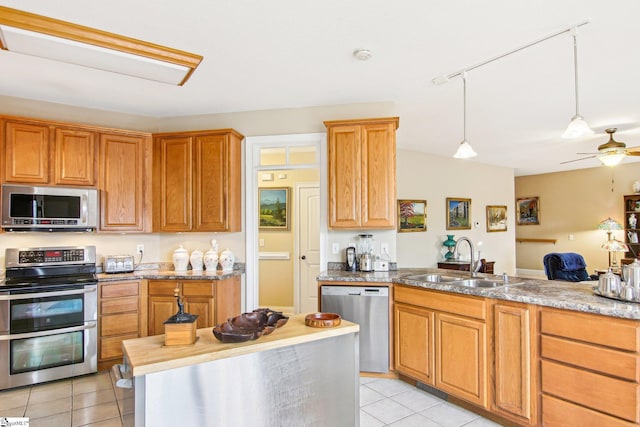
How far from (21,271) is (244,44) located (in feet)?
9.77

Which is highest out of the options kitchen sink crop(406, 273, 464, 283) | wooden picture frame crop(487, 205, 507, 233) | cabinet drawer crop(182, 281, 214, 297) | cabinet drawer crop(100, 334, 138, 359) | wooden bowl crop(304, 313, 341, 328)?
wooden picture frame crop(487, 205, 507, 233)

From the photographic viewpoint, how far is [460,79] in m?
3.35

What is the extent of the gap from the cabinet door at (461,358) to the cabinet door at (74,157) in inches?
143

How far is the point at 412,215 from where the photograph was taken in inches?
265

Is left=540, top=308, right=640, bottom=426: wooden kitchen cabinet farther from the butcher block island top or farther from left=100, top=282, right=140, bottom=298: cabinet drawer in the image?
left=100, top=282, right=140, bottom=298: cabinet drawer

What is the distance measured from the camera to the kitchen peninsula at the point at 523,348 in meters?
1.97

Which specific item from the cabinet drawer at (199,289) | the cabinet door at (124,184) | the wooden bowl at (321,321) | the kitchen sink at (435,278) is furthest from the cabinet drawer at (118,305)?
the kitchen sink at (435,278)

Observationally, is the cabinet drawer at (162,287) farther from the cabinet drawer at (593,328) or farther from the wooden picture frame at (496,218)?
the wooden picture frame at (496,218)

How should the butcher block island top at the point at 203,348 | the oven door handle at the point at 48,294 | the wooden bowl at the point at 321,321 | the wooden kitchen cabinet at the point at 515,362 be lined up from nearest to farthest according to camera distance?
the butcher block island top at the point at 203,348
the wooden bowl at the point at 321,321
the wooden kitchen cabinet at the point at 515,362
the oven door handle at the point at 48,294

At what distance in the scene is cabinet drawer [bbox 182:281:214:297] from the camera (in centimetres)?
354

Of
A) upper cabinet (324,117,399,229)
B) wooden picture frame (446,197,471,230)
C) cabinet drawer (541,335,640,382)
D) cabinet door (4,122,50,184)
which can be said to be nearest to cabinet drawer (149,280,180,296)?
cabinet door (4,122,50,184)

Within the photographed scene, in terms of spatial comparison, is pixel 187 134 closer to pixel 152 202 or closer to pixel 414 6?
pixel 152 202

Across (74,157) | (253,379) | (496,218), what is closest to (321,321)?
(253,379)

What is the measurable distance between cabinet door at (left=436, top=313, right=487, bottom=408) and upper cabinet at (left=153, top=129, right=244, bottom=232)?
2.33 m
